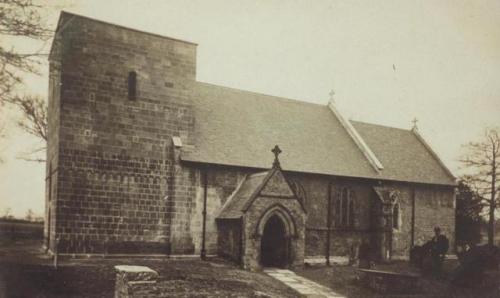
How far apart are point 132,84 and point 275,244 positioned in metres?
10.2

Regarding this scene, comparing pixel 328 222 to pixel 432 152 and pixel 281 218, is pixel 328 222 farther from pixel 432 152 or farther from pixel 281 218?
pixel 432 152

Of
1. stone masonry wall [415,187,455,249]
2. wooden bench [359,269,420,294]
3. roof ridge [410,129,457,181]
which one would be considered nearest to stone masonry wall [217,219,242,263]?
wooden bench [359,269,420,294]

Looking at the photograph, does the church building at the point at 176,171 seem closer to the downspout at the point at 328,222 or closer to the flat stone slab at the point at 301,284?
the downspout at the point at 328,222

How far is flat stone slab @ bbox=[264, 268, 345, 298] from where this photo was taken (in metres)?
19.0

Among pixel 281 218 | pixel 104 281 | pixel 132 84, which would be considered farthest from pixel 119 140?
pixel 281 218

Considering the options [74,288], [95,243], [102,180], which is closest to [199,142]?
[102,180]

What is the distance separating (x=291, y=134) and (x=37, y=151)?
2049 cm

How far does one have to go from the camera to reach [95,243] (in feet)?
68.4

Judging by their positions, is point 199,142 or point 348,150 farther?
point 348,150

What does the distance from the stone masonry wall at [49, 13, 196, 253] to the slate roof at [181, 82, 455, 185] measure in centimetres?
145

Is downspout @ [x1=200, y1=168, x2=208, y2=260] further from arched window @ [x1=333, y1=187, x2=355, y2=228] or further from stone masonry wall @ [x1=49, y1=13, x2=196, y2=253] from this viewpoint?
arched window @ [x1=333, y1=187, x2=355, y2=228]

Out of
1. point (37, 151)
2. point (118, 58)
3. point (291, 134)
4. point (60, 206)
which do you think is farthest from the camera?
point (37, 151)

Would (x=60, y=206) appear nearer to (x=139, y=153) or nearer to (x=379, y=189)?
(x=139, y=153)

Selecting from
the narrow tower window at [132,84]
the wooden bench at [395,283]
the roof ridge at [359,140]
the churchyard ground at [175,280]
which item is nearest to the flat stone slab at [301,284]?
the churchyard ground at [175,280]
